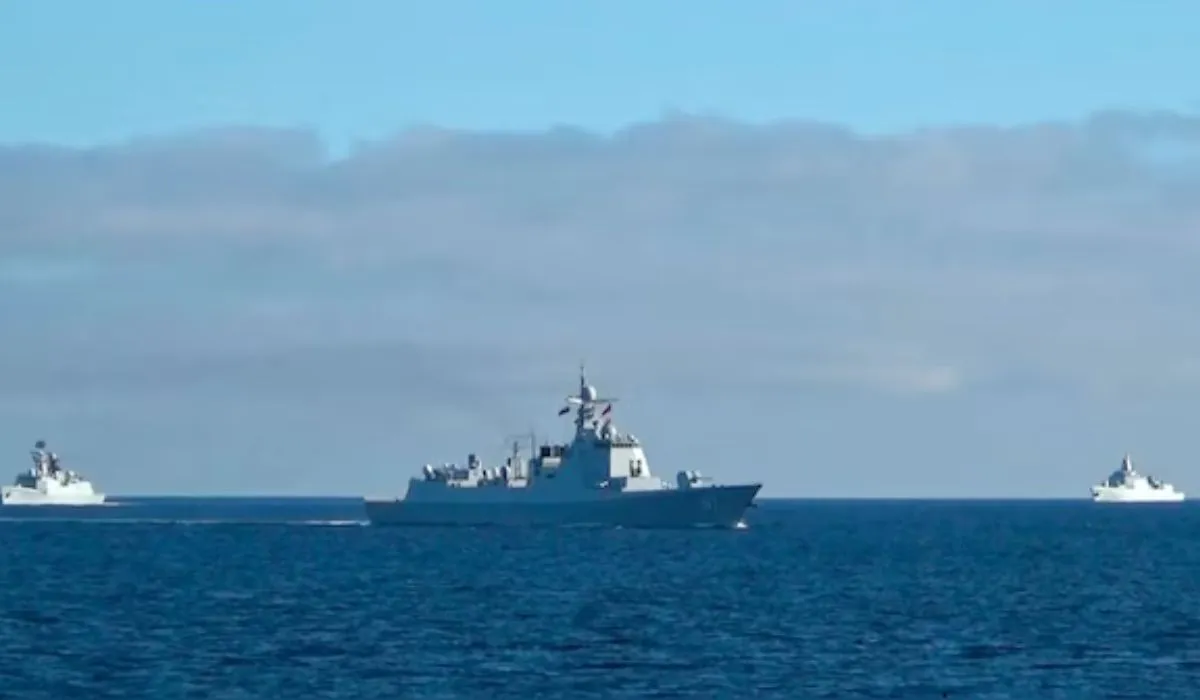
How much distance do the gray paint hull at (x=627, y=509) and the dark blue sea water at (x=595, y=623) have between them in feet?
25.3

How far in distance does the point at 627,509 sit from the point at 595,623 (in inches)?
2280

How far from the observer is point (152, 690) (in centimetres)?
3916

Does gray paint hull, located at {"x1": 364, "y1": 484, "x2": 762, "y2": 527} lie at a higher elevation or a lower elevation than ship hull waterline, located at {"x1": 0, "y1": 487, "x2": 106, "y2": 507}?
lower

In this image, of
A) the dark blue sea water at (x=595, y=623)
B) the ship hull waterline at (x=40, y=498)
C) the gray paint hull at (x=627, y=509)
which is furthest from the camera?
the ship hull waterline at (x=40, y=498)

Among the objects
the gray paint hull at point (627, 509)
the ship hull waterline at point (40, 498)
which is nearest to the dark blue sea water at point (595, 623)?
the gray paint hull at point (627, 509)

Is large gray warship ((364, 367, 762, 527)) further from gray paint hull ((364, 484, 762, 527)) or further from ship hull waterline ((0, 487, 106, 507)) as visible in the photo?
ship hull waterline ((0, 487, 106, 507))

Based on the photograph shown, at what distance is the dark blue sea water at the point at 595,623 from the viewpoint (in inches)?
1602

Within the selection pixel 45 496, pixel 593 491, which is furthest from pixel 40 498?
pixel 593 491

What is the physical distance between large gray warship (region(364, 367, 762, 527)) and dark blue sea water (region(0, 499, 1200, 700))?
8.17 metres

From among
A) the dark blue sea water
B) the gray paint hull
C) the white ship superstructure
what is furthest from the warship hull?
the dark blue sea water

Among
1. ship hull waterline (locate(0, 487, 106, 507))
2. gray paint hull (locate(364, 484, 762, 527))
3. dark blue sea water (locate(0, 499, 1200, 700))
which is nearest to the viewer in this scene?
dark blue sea water (locate(0, 499, 1200, 700))

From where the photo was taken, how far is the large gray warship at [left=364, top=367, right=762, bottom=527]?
11144 centimetres

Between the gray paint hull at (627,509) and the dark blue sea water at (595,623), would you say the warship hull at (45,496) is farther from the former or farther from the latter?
the dark blue sea water at (595,623)

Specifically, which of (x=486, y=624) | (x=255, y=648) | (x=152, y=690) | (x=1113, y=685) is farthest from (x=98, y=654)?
(x=1113, y=685)
